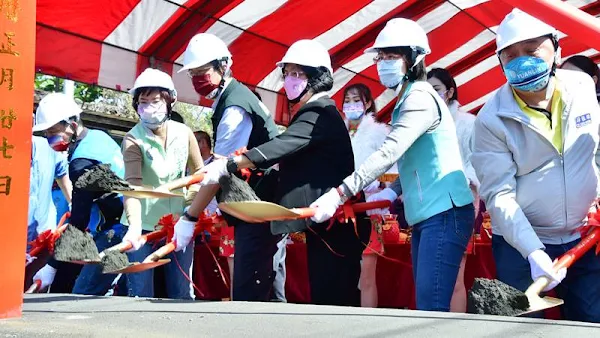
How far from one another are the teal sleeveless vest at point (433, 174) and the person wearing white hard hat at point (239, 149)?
2.65 feet

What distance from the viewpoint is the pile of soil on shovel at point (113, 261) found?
358 centimetres

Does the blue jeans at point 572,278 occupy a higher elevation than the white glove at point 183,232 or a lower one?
lower

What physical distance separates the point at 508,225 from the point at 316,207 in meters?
0.78

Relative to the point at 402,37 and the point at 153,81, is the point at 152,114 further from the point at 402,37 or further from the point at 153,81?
the point at 402,37

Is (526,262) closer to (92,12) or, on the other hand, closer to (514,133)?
(514,133)

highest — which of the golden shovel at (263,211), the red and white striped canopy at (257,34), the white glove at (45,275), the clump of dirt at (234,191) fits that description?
the red and white striped canopy at (257,34)

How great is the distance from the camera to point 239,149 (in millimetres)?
3674

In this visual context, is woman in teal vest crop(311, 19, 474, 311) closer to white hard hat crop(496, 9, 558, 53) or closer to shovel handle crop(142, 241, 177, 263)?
white hard hat crop(496, 9, 558, 53)

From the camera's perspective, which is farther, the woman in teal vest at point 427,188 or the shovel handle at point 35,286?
the shovel handle at point 35,286

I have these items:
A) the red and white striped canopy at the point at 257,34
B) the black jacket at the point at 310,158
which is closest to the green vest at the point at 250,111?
the black jacket at the point at 310,158

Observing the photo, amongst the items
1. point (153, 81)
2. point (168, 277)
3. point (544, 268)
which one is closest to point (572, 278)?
point (544, 268)

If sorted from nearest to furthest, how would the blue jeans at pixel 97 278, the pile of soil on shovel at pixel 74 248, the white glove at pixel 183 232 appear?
the pile of soil on shovel at pixel 74 248 → the white glove at pixel 183 232 → the blue jeans at pixel 97 278

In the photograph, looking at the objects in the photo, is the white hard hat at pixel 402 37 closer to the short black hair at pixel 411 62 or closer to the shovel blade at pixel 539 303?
the short black hair at pixel 411 62

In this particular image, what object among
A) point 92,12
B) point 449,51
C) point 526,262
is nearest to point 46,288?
point 92,12
